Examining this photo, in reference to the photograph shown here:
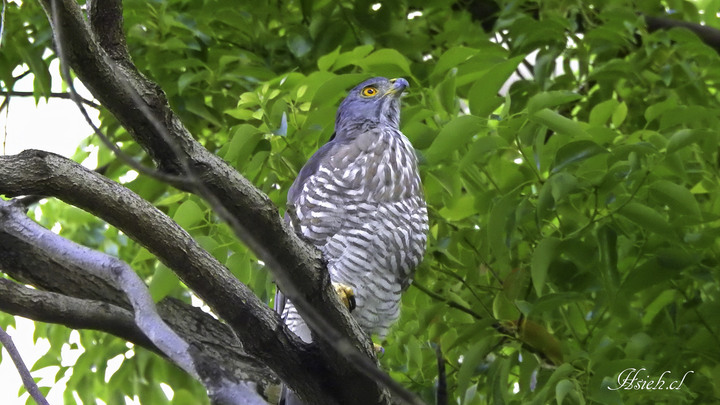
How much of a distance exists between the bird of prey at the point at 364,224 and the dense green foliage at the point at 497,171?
9 cm

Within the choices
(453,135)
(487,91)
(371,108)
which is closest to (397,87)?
(371,108)

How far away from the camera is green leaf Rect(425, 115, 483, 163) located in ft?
9.73

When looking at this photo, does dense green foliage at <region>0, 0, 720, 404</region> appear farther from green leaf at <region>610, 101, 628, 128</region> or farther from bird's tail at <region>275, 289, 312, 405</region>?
bird's tail at <region>275, 289, 312, 405</region>

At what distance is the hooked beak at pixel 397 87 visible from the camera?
3918 mm

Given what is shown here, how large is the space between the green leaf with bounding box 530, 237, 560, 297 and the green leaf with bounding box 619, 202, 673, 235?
0.24 m

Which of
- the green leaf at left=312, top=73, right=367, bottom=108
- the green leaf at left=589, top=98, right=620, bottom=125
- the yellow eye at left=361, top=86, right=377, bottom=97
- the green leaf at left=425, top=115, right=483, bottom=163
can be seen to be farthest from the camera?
the yellow eye at left=361, top=86, right=377, bottom=97

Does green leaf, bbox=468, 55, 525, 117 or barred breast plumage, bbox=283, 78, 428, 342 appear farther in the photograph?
barred breast plumage, bbox=283, 78, 428, 342

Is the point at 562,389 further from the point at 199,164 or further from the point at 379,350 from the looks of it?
the point at 199,164

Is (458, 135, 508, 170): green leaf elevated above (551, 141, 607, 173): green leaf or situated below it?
above

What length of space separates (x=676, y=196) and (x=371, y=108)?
160 centimetres

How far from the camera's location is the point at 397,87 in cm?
401

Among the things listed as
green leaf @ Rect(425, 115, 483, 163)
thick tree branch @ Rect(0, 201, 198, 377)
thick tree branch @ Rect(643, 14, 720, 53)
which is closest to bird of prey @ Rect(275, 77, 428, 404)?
green leaf @ Rect(425, 115, 483, 163)

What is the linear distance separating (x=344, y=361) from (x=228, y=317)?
0.44m

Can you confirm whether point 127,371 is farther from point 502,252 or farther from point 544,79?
point 544,79
